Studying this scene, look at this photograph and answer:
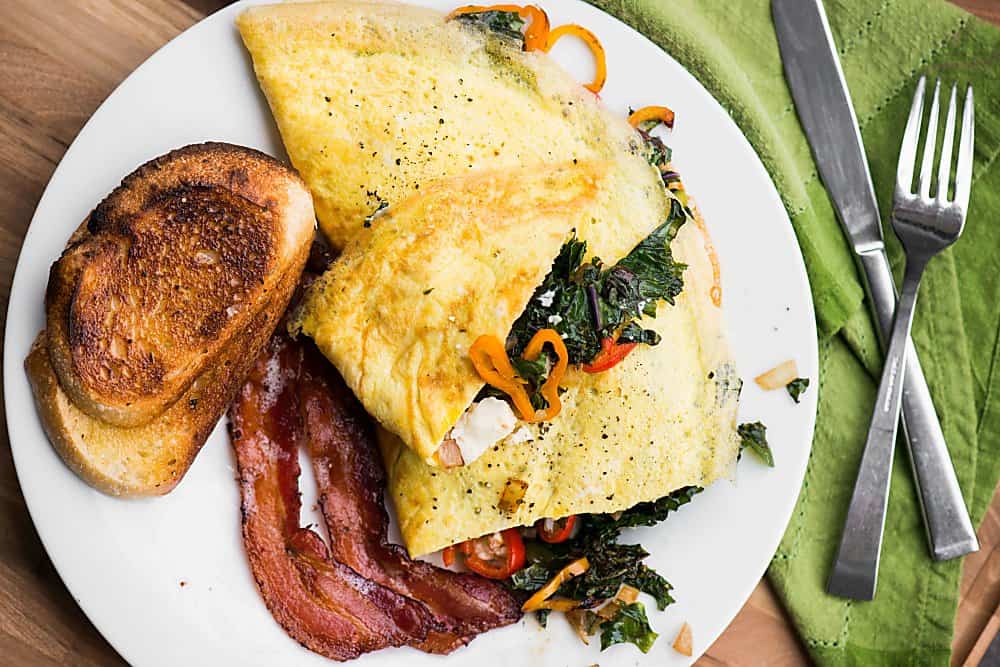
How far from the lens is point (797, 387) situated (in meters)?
3.85

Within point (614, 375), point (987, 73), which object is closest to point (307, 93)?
point (614, 375)

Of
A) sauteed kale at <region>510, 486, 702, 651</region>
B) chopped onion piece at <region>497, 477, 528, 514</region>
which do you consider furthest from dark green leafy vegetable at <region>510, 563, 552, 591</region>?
chopped onion piece at <region>497, 477, 528, 514</region>

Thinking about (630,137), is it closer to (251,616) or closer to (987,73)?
(987,73)

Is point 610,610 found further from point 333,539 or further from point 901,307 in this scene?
point 901,307

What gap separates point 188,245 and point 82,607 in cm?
135

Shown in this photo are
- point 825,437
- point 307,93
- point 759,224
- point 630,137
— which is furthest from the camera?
point 825,437

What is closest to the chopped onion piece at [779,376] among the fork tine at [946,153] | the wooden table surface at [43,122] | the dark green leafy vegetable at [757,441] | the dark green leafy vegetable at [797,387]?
the dark green leafy vegetable at [797,387]

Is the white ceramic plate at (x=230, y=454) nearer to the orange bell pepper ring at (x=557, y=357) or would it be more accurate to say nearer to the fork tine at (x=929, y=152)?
the fork tine at (x=929, y=152)

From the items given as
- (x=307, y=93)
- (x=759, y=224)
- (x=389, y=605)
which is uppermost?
(x=759, y=224)

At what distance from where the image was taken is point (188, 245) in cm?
333

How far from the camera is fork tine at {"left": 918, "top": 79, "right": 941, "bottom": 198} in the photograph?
419 cm

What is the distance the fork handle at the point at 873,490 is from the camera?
413 cm

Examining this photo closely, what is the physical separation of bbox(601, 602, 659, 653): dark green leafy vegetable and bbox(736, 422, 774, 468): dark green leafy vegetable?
791 mm

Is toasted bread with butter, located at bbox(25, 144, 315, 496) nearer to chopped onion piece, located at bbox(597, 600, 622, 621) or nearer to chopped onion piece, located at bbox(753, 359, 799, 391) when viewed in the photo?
chopped onion piece, located at bbox(597, 600, 622, 621)
